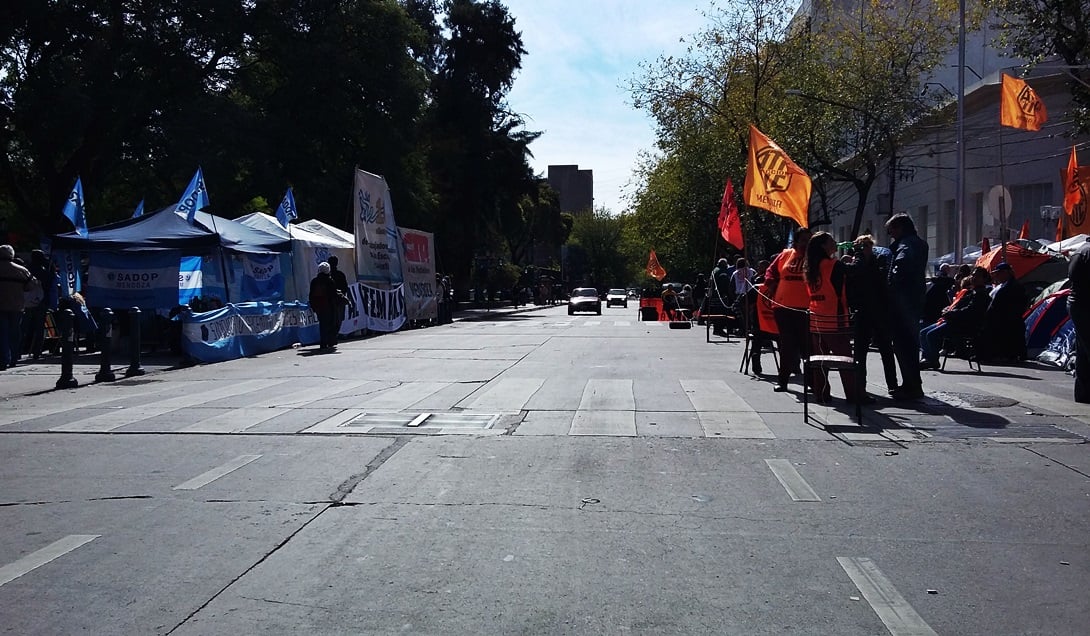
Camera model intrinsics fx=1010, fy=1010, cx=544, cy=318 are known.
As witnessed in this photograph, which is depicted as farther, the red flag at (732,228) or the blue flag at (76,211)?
the red flag at (732,228)

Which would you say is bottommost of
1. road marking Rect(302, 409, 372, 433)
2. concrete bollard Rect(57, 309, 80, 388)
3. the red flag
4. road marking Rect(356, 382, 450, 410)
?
road marking Rect(302, 409, 372, 433)

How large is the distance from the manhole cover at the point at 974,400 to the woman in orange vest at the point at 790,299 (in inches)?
67.7

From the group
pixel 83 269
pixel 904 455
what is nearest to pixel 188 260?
pixel 83 269

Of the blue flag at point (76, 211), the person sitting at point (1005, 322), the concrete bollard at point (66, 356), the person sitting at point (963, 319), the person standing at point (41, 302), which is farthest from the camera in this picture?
the blue flag at point (76, 211)

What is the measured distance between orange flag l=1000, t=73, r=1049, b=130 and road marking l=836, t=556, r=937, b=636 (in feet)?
57.7

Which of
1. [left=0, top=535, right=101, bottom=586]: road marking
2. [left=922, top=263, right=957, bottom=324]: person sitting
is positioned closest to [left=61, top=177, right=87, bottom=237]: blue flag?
[left=0, top=535, right=101, bottom=586]: road marking

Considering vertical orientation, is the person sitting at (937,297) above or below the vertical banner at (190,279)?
below

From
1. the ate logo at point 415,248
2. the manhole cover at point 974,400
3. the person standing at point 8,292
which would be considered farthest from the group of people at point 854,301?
the ate logo at point 415,248

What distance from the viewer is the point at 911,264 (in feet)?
37.8

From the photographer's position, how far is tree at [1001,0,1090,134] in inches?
840

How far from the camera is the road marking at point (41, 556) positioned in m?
5.21

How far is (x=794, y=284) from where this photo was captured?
11.7 meters

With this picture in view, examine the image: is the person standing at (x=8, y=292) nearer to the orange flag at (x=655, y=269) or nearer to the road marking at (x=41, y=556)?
the road marking at (x=41, y=556)

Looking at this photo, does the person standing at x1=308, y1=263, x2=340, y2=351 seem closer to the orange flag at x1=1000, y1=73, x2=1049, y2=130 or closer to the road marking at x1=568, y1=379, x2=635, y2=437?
the road marking at x1=568, y1=379, x2=635, y2=437
